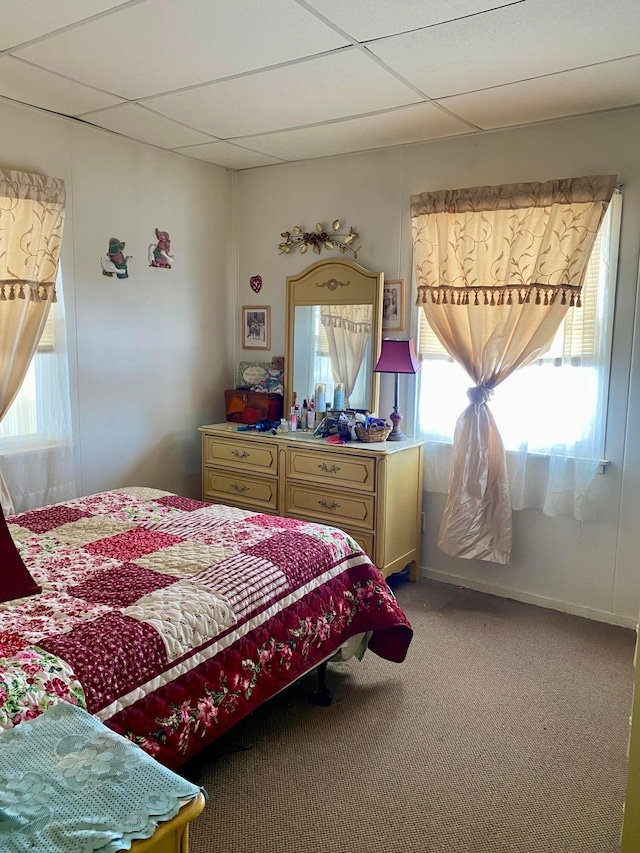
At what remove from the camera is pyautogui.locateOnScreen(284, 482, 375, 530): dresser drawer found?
3.51m

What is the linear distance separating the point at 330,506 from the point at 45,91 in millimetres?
2454

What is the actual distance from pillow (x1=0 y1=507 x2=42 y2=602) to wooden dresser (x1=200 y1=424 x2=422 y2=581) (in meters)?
1.85

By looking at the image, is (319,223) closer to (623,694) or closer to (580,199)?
(580,199)

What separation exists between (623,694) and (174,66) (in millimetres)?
3145

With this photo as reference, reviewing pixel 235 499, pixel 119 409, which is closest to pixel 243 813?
pixel 235 499

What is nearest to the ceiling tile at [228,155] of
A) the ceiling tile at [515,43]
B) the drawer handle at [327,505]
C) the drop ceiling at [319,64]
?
the drop ceiling at [319,64]

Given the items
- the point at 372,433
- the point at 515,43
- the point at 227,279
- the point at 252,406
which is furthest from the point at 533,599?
the point at 227,279

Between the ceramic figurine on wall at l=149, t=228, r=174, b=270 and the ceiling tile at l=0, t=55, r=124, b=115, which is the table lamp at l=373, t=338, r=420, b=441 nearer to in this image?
the ceramic figurine on wall at l=149, t=228, r=174, b=270

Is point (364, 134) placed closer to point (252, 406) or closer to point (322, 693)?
point (252, 406)

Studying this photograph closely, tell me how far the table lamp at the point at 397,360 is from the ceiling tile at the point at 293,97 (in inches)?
47.1

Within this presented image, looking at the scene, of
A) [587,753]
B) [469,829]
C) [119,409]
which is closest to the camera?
[469,829]

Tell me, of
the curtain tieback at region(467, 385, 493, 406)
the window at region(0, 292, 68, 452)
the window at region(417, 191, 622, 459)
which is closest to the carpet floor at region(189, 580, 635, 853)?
the window at region(417, 191, 622, 459)

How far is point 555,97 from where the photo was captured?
9.67 feet

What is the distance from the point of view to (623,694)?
2.67 meters
